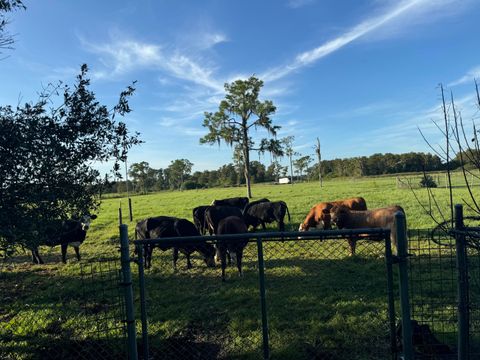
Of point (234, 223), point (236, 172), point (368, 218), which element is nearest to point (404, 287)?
point (234, 223)

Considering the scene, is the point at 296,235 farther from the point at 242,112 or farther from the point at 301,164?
the point at 301,164

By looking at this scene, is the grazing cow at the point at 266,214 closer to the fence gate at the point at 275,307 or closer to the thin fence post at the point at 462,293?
the fence gate at the point at 275,307

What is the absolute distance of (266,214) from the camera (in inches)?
598

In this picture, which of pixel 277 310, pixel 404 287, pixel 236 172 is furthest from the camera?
pixel 236 172

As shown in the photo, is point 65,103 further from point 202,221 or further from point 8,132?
point 202,221

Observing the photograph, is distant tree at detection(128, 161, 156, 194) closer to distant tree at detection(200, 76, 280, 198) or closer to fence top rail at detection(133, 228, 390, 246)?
distant tree at detection(200, 76, 280, 198)

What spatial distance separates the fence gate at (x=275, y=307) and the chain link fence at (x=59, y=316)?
52 cm

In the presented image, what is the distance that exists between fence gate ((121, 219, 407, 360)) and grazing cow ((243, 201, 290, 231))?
16.8ft

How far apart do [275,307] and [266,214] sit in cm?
880

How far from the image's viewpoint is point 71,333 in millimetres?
5930

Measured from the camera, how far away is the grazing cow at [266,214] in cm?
1495

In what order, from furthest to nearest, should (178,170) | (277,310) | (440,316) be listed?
(178,170) < (277,310) < (440,316)

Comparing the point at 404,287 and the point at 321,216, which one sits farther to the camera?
the point at 321,216

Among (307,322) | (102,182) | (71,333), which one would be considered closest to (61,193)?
(102,182)
